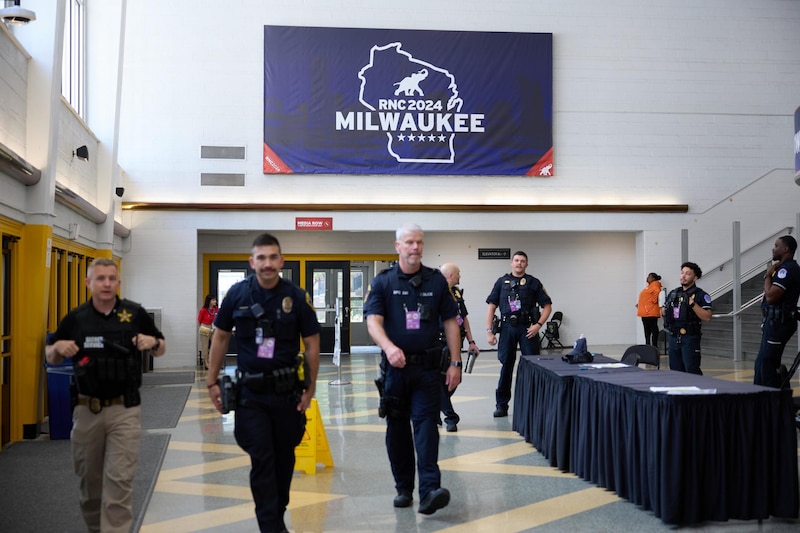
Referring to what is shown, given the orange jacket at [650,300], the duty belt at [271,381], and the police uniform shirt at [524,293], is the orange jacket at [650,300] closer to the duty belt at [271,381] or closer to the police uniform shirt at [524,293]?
the police uniform shirt at [524,293]

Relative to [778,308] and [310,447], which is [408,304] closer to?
[310,447]

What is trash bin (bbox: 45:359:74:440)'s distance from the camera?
25.9 ft

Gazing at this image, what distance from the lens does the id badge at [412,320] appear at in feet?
17.4

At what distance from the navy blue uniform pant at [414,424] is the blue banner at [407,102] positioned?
1176cm

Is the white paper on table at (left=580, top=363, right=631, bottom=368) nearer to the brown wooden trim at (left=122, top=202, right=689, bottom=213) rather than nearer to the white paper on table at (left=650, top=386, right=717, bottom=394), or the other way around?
the white paper on table at (left=650, top=386, right=717, bottom=394)

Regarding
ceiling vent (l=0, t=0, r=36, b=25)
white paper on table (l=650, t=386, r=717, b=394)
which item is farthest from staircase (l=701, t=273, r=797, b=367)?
ceiling vent (l=0, t=0, r=36, b=25)

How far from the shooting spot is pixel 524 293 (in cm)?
869

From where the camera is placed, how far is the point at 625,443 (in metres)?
5.30

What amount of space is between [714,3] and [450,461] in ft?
47.6

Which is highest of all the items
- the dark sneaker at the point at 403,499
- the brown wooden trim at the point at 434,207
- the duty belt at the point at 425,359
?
the brown wooden trim at the point at 434,207

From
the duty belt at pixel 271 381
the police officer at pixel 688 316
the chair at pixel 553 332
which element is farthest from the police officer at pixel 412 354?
the chair at pixel 553 332

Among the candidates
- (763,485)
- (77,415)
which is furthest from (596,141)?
(77,415)

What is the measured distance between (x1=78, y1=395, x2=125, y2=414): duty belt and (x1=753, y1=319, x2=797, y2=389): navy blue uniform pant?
5979 mm

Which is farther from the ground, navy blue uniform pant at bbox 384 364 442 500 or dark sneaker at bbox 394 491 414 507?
navy blue uniform pant at bbox 384 364 442 500
